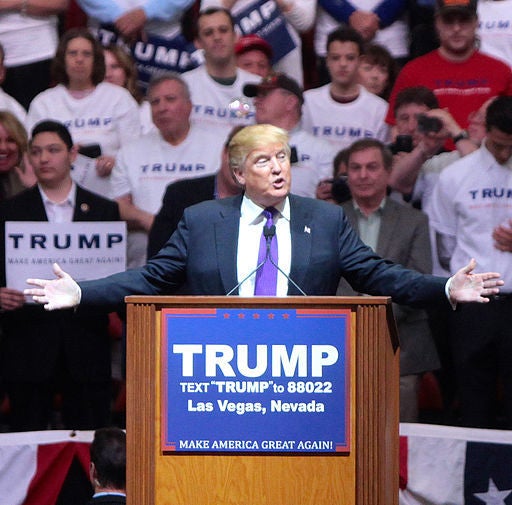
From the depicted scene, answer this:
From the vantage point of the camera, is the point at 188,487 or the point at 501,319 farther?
the point at 501,319

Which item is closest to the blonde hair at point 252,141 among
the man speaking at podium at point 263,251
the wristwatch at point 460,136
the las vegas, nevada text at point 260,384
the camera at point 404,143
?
the man speaking at podium at point 263,251

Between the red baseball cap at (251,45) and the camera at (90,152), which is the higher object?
the red baseball cap at (251,45)

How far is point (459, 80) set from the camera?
309 inches

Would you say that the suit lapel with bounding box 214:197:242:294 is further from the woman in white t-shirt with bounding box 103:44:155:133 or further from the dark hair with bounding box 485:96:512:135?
the woman in white t-shirt with bounding box 103:44:155:133

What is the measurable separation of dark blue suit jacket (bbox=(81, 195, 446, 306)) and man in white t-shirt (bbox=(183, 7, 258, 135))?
3.72 metres

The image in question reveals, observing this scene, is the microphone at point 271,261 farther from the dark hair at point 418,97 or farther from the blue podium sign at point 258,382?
the dark hair at point 418,97

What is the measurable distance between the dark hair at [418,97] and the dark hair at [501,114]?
2.47 feet

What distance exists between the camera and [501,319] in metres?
6.58

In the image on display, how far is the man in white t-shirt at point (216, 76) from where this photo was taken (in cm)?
790

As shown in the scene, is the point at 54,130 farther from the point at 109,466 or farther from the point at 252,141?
the point at 252,141

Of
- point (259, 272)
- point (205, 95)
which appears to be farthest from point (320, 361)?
point (205, 95)

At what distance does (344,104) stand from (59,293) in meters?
4.38

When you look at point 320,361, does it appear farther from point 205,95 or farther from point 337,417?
point 205,95

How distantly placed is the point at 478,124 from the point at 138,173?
2.01 meters
